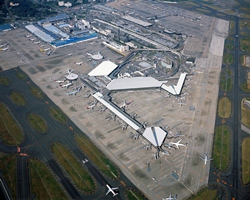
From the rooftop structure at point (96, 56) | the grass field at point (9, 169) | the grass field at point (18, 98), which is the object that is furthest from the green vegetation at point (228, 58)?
the grass field at point (9, 169)

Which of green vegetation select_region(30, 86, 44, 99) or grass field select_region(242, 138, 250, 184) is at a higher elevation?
grass field select_region(242, 138, 250, 184)

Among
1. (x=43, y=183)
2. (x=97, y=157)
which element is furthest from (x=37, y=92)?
(x=43, y=183)

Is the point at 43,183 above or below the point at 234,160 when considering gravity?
below

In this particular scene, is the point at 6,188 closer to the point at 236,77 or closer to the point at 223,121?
the point at 223,121

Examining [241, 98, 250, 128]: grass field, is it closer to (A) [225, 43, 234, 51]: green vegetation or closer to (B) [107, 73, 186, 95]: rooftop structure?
(B) [107, 73, 186, 95]: rooftop structure

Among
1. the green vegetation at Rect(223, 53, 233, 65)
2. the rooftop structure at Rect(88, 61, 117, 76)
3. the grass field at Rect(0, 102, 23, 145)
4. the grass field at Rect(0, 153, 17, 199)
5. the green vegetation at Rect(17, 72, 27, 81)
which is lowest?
the grass field at Rect(0, 153, 17, 199)

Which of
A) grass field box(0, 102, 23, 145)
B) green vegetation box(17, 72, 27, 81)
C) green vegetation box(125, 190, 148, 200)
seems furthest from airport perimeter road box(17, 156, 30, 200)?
green vegetation box(17, 72, 27, 81)

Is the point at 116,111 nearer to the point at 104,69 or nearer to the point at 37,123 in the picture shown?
the point at 37,123
